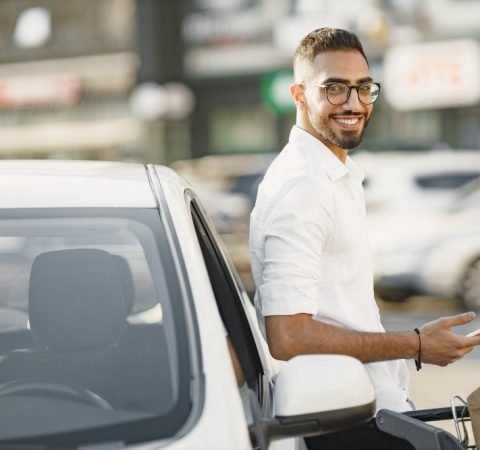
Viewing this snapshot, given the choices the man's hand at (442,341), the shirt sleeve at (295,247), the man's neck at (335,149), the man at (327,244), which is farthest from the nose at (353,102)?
the man's hand at (442,341)

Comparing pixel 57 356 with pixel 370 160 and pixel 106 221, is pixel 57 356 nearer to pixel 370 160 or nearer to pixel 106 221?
pixel 106 221

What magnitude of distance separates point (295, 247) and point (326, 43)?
60 cm

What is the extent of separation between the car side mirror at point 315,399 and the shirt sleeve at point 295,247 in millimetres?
398

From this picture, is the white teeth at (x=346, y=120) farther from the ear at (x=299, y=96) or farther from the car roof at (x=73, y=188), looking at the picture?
the car roof at (x=73, y=188)

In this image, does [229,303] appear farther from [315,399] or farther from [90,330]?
[315,399]

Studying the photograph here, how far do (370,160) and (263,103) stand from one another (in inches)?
592

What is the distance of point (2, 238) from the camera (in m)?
2.63

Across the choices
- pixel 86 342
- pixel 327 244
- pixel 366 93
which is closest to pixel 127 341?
pixel 86 342

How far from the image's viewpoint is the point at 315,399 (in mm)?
2070

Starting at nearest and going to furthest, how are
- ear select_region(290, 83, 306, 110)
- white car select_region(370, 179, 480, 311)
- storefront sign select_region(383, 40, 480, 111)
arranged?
ear select_region(290, 83, 306, 110)
white car select_region(370, 179, 480, 311)
storefront sign select_region(383, 40, 480, 111)

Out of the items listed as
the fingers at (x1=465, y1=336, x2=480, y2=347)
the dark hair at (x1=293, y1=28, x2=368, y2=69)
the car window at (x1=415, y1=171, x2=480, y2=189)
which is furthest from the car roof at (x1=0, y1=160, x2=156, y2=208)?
the car window at (x1=415, y1=171, x2=480, y2=189)

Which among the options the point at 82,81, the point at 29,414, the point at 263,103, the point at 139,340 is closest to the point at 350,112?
the point at 139,340

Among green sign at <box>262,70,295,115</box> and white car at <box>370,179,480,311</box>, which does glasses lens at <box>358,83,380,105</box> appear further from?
green sign at <box>262,70,295,115</box>

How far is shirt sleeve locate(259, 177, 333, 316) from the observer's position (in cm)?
252
